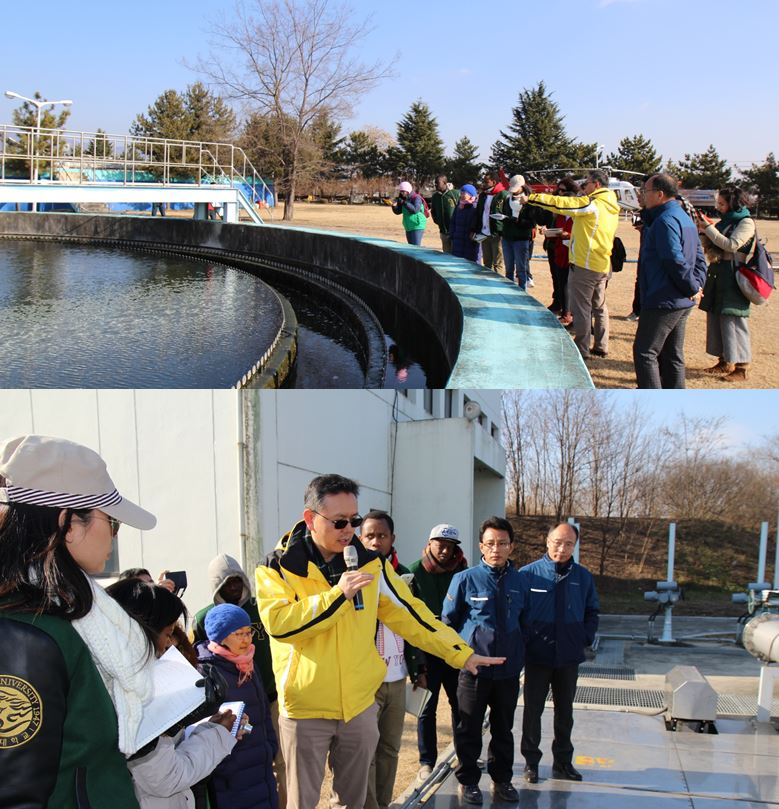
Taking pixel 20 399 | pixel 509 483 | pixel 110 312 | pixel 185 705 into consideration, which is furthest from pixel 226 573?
pixel 509 483

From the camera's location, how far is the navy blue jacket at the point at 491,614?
4.71 metres

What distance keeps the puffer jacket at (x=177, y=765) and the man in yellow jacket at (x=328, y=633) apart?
75cm

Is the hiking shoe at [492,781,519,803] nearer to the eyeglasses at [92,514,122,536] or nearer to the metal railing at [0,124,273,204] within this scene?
the eyeglasses at [92,514,122,536]

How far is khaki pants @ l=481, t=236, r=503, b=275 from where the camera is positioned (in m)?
12.8

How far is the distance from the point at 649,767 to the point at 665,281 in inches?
124

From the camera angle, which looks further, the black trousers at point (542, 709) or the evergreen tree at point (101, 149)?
the evergreen tree at point (101, 149)

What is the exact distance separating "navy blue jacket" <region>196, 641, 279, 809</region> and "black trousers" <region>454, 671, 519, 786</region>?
1.44m

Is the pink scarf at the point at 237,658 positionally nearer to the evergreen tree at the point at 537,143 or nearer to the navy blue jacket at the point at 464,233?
the navy blue jacket at the point at 464,233

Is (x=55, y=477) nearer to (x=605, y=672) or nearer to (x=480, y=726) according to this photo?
(x=480, y=726)

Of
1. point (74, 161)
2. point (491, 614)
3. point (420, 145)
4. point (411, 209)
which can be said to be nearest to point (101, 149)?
point (74, 161)

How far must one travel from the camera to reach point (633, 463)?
33188 millimetres

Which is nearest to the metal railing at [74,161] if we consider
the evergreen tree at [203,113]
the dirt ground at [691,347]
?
the dirt ground at [691,347]

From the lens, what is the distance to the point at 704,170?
64500 mm

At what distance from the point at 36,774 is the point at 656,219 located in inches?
218
